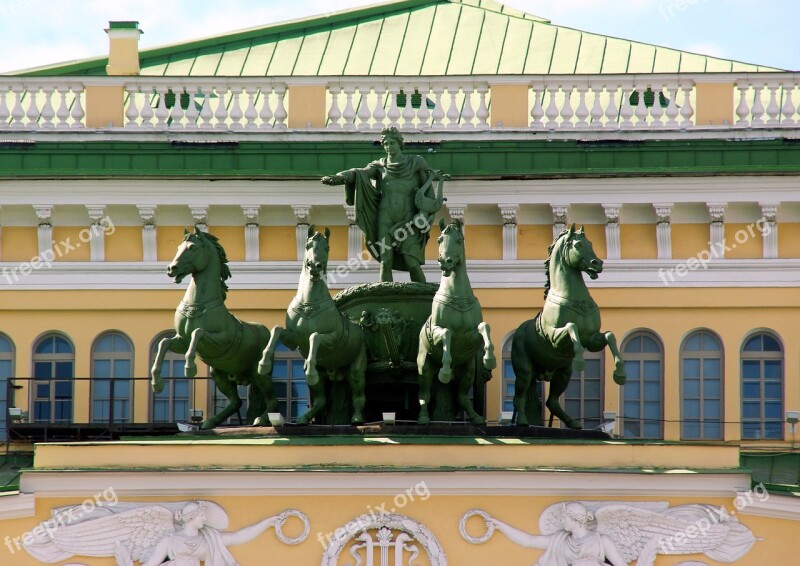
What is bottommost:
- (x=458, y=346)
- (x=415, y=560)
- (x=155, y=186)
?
(x=415, y=560)

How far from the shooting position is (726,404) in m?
35.2

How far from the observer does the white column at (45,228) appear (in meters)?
35.7

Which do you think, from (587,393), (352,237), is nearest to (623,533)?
(587,393)

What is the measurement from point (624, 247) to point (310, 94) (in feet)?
16.5

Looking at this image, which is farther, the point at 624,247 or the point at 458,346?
the point at 624,247

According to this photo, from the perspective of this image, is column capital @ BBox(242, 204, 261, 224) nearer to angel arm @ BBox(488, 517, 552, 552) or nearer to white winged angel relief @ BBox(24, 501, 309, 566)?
white winged angel relief @ BBox(24, 501, 309, 566)

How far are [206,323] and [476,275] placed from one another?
701 cm

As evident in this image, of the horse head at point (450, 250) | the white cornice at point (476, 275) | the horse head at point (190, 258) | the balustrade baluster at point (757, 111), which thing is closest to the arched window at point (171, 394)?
the white cornice at point (476, 275)

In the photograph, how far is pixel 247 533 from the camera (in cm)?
2834

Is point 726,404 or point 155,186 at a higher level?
point 155,186

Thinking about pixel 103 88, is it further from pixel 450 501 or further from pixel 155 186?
pixel 450 501

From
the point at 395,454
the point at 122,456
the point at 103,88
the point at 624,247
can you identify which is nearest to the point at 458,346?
the point at 395,454

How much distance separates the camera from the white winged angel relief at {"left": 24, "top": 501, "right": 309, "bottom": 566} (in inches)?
1114

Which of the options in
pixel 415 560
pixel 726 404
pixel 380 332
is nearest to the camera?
pixel 415 560
